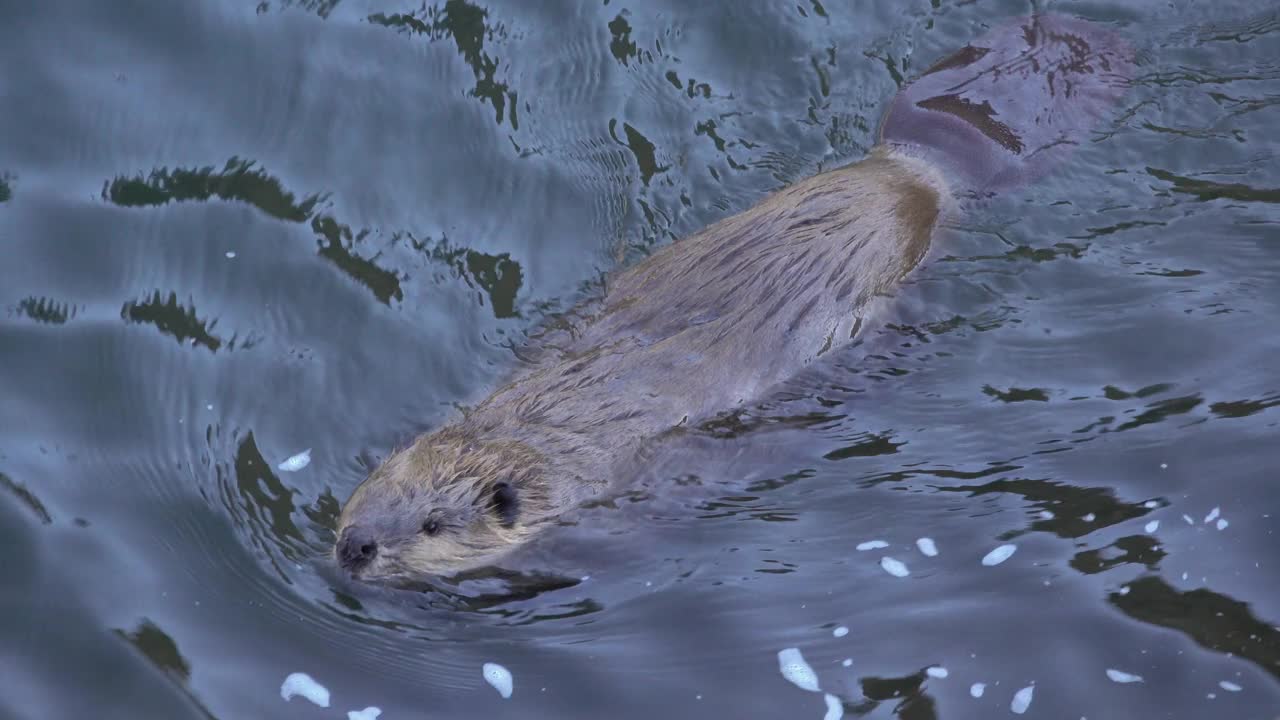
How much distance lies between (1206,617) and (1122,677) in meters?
0.38

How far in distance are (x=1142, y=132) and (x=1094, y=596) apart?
2.58m

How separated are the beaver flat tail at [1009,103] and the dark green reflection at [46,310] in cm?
355

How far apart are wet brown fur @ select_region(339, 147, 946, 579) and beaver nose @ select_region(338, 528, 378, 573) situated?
34mm

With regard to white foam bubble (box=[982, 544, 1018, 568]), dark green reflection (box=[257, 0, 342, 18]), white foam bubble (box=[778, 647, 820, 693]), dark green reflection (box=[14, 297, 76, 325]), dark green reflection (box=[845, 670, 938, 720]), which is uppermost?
dark green reflection (box=[257, 0, 342, 18])

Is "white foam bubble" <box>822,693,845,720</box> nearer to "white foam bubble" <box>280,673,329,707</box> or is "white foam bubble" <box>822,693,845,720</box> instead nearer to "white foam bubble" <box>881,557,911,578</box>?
"white foam bubble" <box>881,557,911,578</box>

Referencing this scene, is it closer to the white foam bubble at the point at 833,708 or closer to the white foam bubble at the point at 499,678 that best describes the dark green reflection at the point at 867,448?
the white foam bubble at the point at 833,708

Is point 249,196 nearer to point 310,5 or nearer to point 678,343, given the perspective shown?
point 310,5

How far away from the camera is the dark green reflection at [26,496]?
4184 mm

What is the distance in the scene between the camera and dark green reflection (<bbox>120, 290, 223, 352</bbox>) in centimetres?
480

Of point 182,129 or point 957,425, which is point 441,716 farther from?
point 182,129

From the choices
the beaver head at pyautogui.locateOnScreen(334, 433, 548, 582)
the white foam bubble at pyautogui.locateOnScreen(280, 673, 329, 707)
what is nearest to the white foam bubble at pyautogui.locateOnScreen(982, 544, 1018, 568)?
the beaver head at pyautogui.locateOnScreen(334, 433, 548, 582)

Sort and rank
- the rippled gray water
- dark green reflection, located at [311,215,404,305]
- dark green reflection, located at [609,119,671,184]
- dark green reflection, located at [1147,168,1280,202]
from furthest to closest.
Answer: dark green reflection, located at [609,119,671,184] → dark green reflection, located at [1147,168,1280,202] → dark green reflection, located at [311,215,404,305] → the rippled gray water

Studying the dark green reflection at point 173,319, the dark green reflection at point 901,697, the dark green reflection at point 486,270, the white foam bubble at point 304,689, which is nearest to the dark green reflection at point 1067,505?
the dark green reflection at point 901,697

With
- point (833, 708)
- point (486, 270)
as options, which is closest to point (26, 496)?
point (486, 270)
